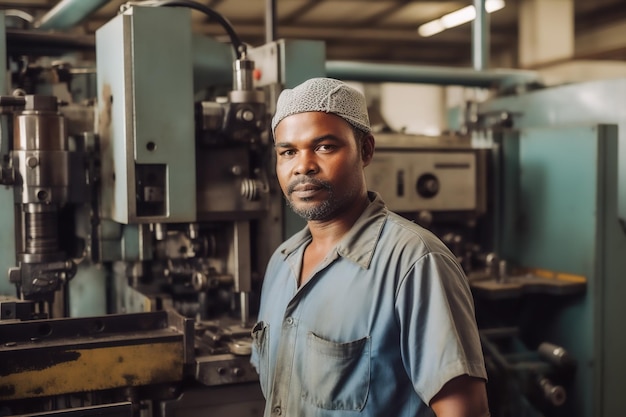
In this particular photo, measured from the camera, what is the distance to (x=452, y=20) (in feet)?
21.2

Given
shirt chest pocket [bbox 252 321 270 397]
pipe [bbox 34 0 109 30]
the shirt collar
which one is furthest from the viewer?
pipe [bbox 34 0 109 30]

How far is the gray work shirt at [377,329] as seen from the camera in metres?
1.06

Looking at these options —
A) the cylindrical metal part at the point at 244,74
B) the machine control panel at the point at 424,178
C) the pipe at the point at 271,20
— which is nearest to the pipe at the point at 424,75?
the machine control panel at the point at 424,178

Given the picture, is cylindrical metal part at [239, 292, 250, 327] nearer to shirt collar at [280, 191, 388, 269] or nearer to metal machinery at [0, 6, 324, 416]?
metal machinery at [0, 6, 324, 416]

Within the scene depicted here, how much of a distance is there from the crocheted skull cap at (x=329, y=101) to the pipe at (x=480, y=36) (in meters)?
1.62

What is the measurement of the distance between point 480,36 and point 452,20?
3.95 m

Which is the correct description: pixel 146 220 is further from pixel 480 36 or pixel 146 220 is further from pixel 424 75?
pixel 480 36

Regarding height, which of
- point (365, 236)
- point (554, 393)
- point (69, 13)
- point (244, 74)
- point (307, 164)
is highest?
point (69, 13)

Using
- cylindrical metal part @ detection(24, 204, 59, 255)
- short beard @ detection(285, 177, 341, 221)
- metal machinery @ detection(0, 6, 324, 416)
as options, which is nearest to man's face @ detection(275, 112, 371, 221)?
short beard @ detection(285, 177, 341, 221)

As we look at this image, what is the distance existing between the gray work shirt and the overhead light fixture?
474 centimetres

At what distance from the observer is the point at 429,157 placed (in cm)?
223

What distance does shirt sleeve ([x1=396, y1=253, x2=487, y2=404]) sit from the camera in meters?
1.04

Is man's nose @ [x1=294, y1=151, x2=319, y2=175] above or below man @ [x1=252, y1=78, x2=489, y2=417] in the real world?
above

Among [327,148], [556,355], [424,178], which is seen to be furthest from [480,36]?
[327,148]
